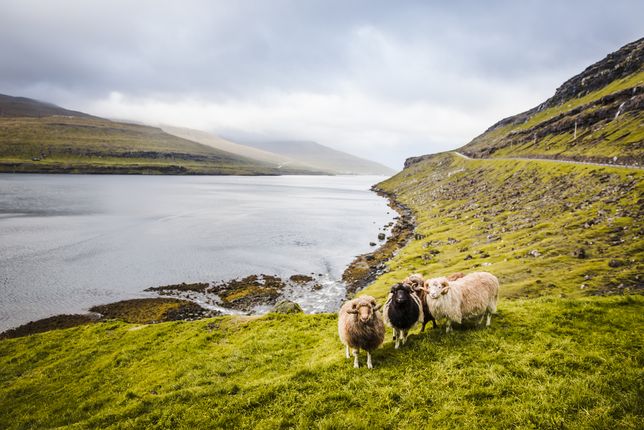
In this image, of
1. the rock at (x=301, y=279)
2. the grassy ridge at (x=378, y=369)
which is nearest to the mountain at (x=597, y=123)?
the grassy ridge at (x=378, y=369)

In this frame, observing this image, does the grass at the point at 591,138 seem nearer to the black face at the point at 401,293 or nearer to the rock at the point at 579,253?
the rock at the point at 579,253

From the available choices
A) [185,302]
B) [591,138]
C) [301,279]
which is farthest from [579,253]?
[591,138]

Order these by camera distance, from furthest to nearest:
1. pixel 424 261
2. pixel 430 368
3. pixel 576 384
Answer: pixel 424 261 < pixel 430 368 < pixel 576 384

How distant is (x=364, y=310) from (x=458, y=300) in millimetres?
4923

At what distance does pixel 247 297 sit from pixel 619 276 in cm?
4024

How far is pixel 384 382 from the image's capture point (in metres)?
11.5

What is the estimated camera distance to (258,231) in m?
86.2

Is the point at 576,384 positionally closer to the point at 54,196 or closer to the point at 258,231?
the point at 258,231

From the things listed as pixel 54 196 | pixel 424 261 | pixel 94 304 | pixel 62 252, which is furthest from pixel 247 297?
pixel 54 196

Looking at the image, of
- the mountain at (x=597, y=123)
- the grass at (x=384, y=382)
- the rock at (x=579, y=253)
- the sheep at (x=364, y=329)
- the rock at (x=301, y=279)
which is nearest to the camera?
the grass at (x=384, y=382)

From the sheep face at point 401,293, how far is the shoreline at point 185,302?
29326 millimetres

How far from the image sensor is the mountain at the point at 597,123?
7344 cm

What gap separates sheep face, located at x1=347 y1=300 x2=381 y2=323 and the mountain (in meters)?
66.3

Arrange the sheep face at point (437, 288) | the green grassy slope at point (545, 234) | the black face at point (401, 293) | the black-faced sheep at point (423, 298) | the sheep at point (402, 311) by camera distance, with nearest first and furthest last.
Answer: the black face at point (401, 293)
the sheep at point (402, 311)
the sheep face at point (437, 288)
the black-faced sheep at point (423, 298)
the green grassy slope at point (545, 234)
